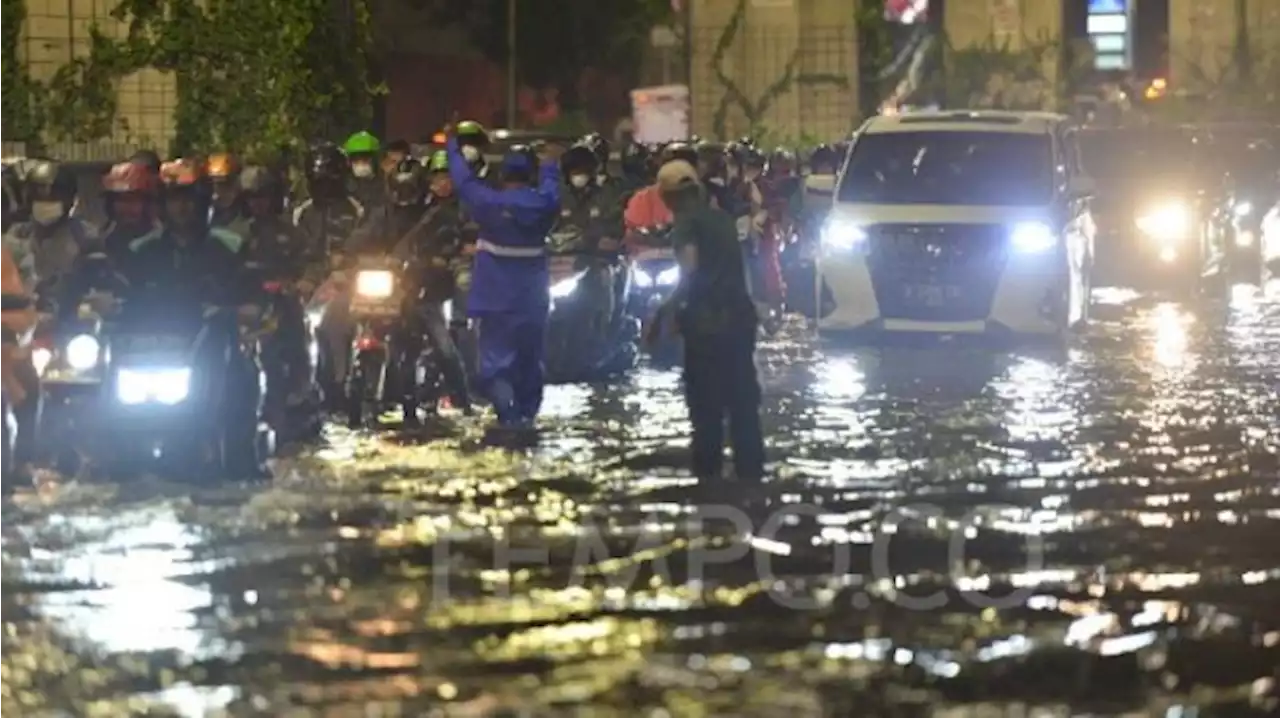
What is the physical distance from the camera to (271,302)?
47.4 ft

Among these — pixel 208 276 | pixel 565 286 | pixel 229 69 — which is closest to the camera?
pixel 208 276

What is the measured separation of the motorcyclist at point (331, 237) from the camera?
1614 centimetres

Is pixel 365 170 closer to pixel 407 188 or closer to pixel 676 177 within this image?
pixel 407 188

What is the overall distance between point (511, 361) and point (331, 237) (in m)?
1.71

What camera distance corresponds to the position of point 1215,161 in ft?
98.2

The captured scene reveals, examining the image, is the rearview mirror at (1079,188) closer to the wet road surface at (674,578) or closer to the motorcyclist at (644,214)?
the motorcyclist at (644,214)

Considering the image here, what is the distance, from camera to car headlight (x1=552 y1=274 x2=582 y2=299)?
18411 mm

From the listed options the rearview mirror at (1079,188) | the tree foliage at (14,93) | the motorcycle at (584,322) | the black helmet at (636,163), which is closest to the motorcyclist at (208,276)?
the motorcycle at (584,322)

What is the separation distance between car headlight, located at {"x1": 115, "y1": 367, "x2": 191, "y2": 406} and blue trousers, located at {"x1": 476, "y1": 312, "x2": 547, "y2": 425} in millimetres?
3025

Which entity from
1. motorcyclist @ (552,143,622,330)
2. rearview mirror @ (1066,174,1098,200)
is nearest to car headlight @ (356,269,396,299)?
motorcyclist @ (552,143,622,330)

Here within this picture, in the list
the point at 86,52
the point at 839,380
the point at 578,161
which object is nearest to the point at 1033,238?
the point at 839,380

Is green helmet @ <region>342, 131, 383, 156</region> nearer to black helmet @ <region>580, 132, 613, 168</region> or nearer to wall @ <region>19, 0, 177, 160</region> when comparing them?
black helmet @ <region>580, 132, 613, 168</region>

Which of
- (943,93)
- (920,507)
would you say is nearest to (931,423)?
(920,507)

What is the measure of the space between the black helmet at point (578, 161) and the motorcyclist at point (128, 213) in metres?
5.58
